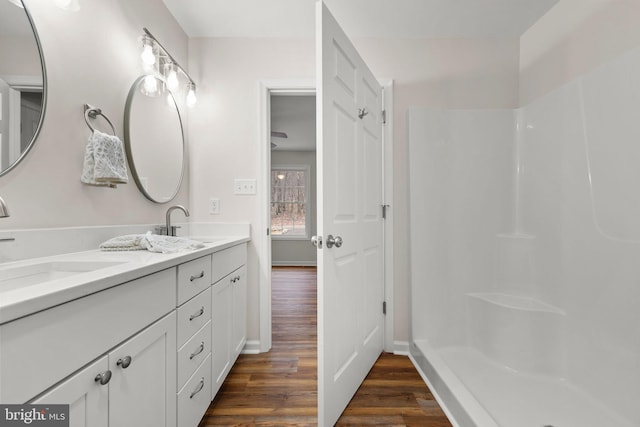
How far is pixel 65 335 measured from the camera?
25.0 inches

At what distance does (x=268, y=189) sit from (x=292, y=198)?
4.11 metres

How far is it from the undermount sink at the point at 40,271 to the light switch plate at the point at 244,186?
4.17 ft

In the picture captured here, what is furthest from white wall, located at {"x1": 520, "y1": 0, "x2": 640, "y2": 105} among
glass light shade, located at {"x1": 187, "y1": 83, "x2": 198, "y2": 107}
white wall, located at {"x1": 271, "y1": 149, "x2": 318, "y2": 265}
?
white wall, located at {"x1": 271, "y1": 149, "x2": 318, "y2": 265}

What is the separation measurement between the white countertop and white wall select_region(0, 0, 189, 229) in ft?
0.68

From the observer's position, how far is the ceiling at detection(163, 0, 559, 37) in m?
1.89

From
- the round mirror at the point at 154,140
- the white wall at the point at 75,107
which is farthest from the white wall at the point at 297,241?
the white wall at the point at 75,107

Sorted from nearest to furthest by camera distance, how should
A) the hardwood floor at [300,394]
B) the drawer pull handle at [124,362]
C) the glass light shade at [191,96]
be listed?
the drawer pull handle at [124,362]
the hardwood floor at [300,394]
the glass light shade at [191,96]

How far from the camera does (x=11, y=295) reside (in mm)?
563

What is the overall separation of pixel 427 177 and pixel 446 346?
1.20 metres

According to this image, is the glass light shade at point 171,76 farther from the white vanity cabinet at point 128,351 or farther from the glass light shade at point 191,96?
the white vanity cabinet at point 128,351

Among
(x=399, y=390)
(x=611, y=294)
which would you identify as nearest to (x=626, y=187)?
(x=611, y=294)

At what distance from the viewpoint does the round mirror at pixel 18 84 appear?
975mm

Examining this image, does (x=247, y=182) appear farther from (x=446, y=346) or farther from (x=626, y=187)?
(x=626, y=187)

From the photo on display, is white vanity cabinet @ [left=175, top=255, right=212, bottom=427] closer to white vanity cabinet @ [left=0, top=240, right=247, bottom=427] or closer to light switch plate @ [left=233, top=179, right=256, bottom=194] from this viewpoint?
white vanity cabinet @ [left=0, top=240, right=247, bottom=427]
